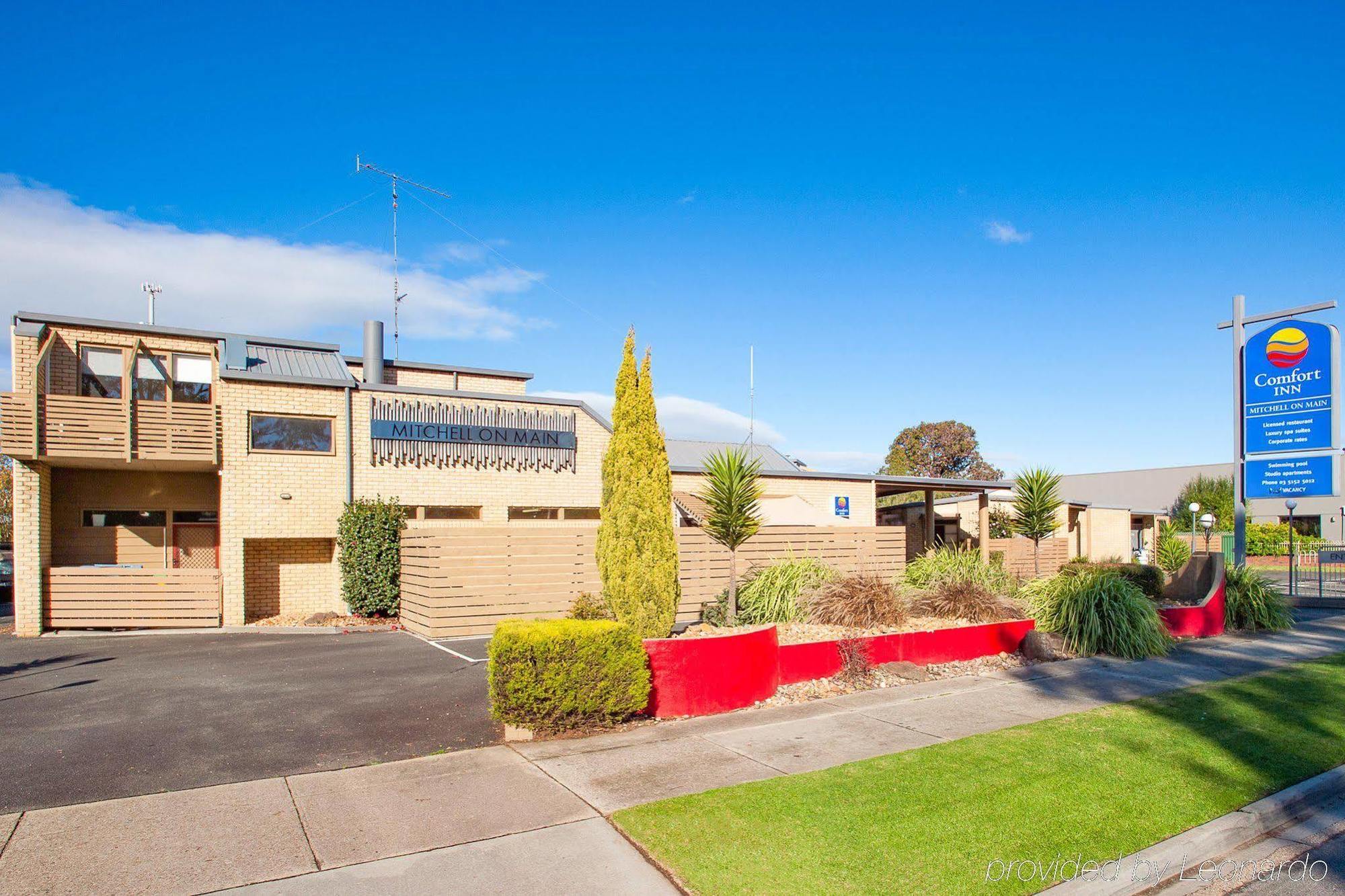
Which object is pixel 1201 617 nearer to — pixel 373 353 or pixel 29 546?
pixel 373 353

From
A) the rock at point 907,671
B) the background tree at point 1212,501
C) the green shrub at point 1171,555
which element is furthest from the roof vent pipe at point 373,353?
the background tree at point 1212,501

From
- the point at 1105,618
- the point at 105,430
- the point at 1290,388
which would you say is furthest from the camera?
the point at 1290,388

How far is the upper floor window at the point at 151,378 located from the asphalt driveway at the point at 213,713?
561 centimetres

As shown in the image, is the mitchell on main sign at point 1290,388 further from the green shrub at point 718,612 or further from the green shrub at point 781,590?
the green shrub at point 718,612

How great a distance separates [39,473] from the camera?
637 inches

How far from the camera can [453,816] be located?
5.81 metres

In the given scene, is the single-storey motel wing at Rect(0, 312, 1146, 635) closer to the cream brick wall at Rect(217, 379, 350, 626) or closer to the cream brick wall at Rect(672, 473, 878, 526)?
the cream brick wall at Rect(217, 379, 350, 626)

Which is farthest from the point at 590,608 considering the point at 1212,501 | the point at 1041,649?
the point at 1212,501

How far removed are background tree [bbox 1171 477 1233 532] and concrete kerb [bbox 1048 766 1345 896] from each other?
4268 centimetres

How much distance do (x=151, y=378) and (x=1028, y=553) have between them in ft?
80.1

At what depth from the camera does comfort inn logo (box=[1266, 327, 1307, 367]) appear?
1620 centimetres

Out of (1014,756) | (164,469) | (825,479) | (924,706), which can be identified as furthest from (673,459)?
(1014,756)

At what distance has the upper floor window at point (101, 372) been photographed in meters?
16.9

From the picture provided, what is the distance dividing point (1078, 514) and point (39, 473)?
32360 millimetres
